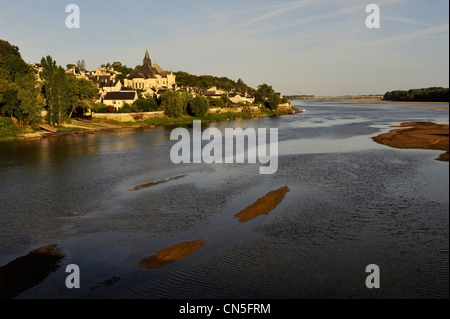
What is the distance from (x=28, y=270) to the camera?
53.0 ft

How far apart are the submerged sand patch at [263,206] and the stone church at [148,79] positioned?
107m

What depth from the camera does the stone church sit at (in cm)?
13488

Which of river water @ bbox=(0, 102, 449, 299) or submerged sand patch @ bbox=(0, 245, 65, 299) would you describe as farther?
river water @ bbox=(0, 102, 449, 299)

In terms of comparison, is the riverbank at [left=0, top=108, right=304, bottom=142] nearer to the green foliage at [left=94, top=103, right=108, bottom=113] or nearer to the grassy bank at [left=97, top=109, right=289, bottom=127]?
the grassy bank at [left=97, top=109, right=289, bottom=127]

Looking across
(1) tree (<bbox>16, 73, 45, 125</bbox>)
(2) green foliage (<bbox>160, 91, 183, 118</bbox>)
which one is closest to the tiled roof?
(2) green foliage (<bbox>160, 91, 183, 118</bbox>)

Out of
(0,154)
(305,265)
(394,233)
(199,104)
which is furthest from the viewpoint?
(199,104)

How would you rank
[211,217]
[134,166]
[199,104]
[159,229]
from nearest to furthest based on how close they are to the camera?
[159,229] < [211,217] < [134,166] < [199,104]

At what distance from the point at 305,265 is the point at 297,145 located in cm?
3998

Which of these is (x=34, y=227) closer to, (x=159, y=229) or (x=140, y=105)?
(x=159, y=229)

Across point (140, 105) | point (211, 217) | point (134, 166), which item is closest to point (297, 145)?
point (134, 166)

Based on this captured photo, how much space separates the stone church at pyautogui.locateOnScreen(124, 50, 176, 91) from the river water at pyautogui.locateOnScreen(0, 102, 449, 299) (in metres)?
100

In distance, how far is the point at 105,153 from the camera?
155 ft

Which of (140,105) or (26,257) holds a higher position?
(140,105)

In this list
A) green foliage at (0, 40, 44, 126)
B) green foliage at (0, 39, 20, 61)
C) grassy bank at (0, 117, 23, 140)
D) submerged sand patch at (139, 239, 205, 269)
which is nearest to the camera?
submerged sand patch at (139, 239, 205, 269)
